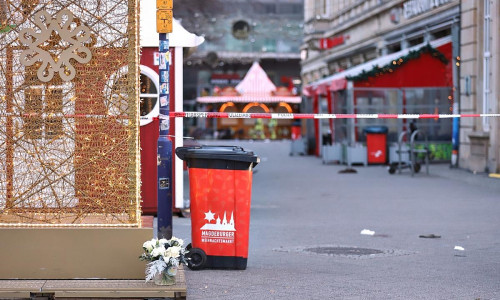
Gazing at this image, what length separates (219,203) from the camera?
8922mm

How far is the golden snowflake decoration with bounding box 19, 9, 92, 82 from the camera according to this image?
302 inches

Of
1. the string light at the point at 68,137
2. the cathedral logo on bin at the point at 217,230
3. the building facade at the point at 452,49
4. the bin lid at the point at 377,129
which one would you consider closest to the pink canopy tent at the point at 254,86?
the building facade at the point at 452,49

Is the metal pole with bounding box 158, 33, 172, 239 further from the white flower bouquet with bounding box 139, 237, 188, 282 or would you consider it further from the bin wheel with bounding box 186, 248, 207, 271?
the white flower bouquet with bounding box 139, 237, 188, 282

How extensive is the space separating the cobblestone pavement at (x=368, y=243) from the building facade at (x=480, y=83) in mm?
1473

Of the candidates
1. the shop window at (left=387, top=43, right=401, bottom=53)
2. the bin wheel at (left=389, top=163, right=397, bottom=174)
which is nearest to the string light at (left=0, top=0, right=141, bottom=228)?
the bin wheel at (left=389, top=163, right=397, bottom=174)

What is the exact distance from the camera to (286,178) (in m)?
24.0

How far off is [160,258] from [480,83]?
58.9ft

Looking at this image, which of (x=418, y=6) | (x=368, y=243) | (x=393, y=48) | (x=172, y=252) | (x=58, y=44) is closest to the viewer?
(x=172, y=252)

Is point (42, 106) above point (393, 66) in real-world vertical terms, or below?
below

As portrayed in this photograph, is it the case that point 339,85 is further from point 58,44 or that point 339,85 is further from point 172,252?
point 172,252

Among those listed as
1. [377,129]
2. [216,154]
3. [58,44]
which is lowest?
[377,129]

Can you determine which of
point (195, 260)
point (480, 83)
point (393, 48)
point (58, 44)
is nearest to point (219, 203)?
point (195, 260)

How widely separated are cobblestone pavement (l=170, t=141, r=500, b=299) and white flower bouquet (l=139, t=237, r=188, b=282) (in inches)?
13.2

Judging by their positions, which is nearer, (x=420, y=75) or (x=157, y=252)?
(x=157, y=252)
